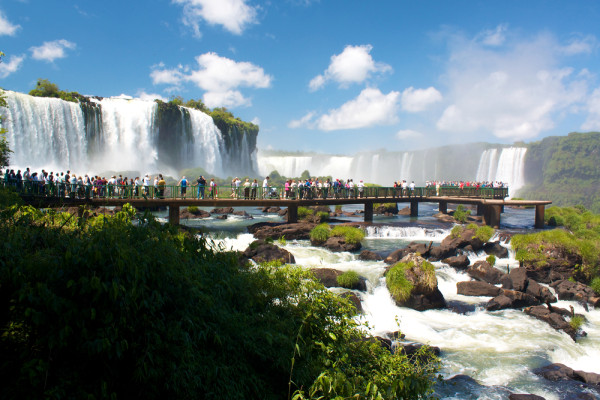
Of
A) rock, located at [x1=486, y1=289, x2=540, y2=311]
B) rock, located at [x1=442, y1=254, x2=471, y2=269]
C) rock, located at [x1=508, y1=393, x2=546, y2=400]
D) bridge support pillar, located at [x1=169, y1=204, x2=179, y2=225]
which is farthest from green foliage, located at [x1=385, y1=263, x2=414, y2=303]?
bridge support pillar, located at [x1=169, y1=204, x2=179, y2=225]

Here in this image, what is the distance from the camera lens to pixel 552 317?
11.3 m

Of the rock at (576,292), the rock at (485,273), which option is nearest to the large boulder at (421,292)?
the rock at (485,273)

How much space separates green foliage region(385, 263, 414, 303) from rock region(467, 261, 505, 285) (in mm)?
3709

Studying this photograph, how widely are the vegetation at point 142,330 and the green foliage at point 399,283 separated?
23.1 ft

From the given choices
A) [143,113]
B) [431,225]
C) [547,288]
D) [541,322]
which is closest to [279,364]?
[541,322]

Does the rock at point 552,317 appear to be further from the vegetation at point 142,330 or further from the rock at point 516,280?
the vegetation at point 142,330

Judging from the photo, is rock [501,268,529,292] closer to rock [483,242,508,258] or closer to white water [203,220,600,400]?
white water [203,220,600,400]

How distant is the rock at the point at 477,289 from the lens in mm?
13133

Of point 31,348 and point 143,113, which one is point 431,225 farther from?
point 143,113

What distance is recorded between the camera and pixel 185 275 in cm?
439

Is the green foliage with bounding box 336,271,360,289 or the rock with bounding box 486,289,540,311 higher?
the green foliage with bounding box 336,271,360,289

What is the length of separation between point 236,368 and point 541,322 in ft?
34.0

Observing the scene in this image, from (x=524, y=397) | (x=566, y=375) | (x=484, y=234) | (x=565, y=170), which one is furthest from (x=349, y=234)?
(x=565, y=170)

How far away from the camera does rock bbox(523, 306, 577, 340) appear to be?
1070cm
